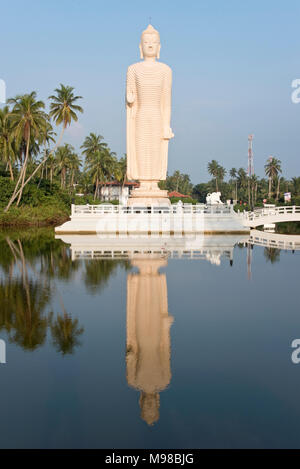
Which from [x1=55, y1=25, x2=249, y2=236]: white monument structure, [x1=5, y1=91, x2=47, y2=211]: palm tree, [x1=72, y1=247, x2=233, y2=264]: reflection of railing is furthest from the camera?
[x1=5, y1=91, x2=47, y2=211]: palm tree

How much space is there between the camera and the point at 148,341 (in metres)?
7.61

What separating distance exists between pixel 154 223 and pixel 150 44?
14.7m

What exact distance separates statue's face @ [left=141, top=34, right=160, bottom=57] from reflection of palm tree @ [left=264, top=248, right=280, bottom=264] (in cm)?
1985

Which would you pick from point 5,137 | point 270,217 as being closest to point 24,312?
point 270,217

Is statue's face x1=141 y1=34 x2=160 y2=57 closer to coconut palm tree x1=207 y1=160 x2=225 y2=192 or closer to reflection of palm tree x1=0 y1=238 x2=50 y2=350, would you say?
reflection of palm tree x1=0 y1=238 x2=50 y2=350

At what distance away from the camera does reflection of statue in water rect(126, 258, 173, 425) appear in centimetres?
571

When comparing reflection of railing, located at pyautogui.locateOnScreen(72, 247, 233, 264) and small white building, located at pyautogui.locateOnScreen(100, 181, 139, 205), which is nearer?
reflection of railing, located at pyautogui.locateOnScreen(72, 247, 233, 264)

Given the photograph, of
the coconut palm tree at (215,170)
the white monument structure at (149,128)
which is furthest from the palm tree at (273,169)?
the white monument structure at (149,128)

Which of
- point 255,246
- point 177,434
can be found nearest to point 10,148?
point 255,246

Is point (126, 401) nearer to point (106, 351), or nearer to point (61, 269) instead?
point (106, 351)

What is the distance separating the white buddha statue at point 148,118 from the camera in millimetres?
33656

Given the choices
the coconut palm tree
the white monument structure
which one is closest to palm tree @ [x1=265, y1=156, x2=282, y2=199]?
the coconut palm tree

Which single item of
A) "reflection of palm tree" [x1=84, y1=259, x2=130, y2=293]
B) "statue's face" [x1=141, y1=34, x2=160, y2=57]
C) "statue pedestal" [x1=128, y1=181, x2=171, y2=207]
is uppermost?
"statue's face" [x1=141, y1=34, x2=160, y2=57]

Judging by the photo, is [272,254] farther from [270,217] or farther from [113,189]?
[113,189]
